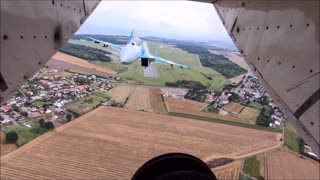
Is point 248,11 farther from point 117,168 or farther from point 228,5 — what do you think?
point 117,168

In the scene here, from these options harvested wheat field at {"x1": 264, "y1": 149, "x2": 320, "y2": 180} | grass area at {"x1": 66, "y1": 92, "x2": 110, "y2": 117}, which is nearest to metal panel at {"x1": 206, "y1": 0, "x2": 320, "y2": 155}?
Answer: harvested wheat field at {"x1": 264, "y1": 149, "x2": 320, "y2": 180}

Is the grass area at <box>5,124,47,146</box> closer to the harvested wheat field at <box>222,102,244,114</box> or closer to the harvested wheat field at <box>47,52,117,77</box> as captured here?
the harvested wheat field at <box>47,52,117,77</box>

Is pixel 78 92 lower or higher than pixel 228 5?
lower

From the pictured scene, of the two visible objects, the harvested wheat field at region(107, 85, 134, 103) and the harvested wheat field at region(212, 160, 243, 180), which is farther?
the harvested wheat field at region(107, 85, 134, 103)

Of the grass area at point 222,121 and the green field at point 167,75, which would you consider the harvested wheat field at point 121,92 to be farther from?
the grass area at point 222,121

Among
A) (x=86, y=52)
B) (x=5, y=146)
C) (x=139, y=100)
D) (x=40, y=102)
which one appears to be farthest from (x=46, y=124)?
(x=86, y=52)

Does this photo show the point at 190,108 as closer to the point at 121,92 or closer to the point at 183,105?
the point at 183,105

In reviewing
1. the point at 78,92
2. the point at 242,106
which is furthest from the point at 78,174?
the point at 242,106
